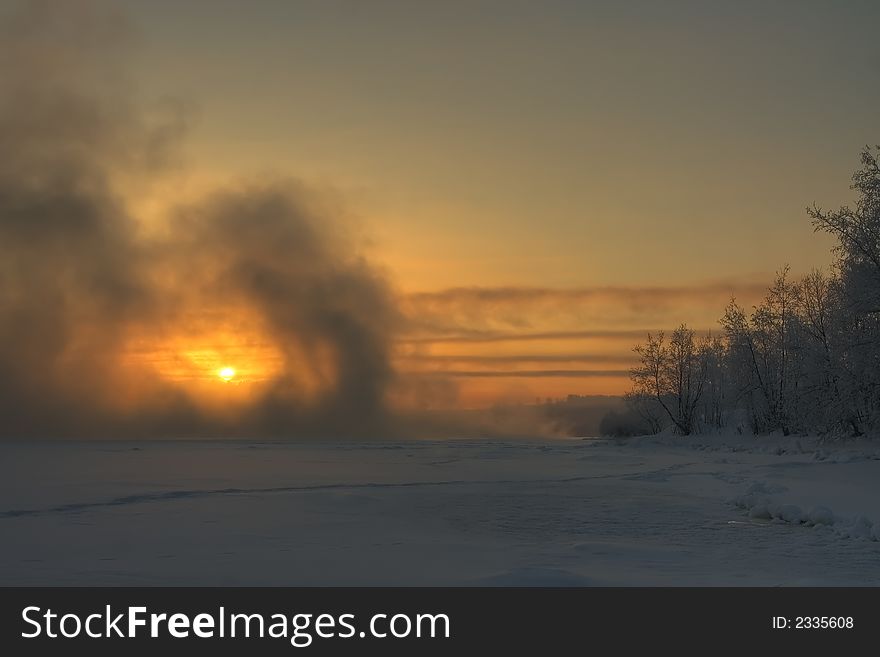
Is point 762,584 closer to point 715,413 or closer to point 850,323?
point 850,323

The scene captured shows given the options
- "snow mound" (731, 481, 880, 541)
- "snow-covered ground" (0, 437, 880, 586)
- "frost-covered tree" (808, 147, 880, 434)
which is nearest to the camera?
"snow-covered ground" (0, 437, 880, 586)

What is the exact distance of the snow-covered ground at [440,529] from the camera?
10.3 m

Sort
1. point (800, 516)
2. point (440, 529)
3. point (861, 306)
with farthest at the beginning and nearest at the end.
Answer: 1. point (861, 306)
2. point (800, 516)
3. point (440, 529)

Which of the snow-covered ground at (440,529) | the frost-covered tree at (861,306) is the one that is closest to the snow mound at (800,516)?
the snow-covered ground at (440,529)

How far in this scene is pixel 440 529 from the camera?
15195mm

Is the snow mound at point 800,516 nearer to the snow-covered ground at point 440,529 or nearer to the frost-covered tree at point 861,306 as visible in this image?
the snow-covered ground at point 440,529

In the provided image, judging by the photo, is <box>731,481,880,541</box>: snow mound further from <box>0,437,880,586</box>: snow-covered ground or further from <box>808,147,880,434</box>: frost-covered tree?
<box>808,147,880,434</box>: frost-covered tree

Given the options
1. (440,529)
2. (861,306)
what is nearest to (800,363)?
(861,306)

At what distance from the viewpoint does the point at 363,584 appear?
9.62 m

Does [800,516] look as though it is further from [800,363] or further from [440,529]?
[800,363]

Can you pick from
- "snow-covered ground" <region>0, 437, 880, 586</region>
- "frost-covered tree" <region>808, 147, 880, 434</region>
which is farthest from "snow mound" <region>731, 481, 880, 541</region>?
"frost-covered tree" <region>808, 147, 880, 434</region>

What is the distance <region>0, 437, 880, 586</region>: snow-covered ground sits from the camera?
33.9 ft

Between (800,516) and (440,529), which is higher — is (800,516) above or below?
below
